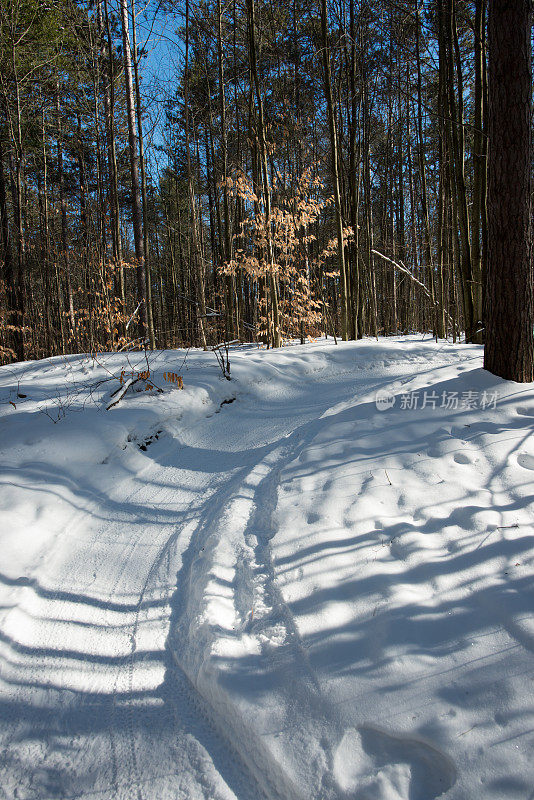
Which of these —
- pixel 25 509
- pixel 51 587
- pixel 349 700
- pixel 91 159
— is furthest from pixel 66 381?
pixel 91 159

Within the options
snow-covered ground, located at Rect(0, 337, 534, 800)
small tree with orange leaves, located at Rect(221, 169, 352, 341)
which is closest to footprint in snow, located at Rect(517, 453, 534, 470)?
snow-covered ground, located at Rect(0, 337, 534, 800)

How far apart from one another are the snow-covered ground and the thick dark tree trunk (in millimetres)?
433

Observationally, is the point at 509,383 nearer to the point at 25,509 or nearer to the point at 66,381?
the point at 25,509

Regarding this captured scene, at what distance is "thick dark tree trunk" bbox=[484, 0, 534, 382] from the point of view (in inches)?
142

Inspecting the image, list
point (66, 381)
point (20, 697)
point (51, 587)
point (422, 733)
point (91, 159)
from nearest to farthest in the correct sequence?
point (422, 733) < point (20, 697) < point (51, 587) < point (66, 381) < point (91, 159)

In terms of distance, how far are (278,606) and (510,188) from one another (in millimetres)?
4044

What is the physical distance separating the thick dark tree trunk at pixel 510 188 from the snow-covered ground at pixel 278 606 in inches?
17.0

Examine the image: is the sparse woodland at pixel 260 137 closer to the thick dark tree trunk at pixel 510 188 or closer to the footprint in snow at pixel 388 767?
the thick dark tree trunk at pixel 510 188

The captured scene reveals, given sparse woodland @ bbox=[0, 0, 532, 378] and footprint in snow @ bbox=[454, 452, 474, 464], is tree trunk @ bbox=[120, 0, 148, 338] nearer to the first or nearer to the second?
sparse woodland @ bbox=[0, 0, 532, 378]

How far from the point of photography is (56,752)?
157 cm

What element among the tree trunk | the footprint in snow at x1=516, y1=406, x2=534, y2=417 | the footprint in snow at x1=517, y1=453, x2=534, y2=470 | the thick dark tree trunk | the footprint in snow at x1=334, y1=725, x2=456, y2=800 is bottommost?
the footprint in snow at x1=334, y1=725, x2=456, y2=800

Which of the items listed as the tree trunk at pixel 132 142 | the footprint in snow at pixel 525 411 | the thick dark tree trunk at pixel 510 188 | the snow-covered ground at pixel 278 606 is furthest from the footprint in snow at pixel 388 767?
the tree trunk at pixel 132 142

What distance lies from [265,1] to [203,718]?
15.1 meters

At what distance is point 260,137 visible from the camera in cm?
791
